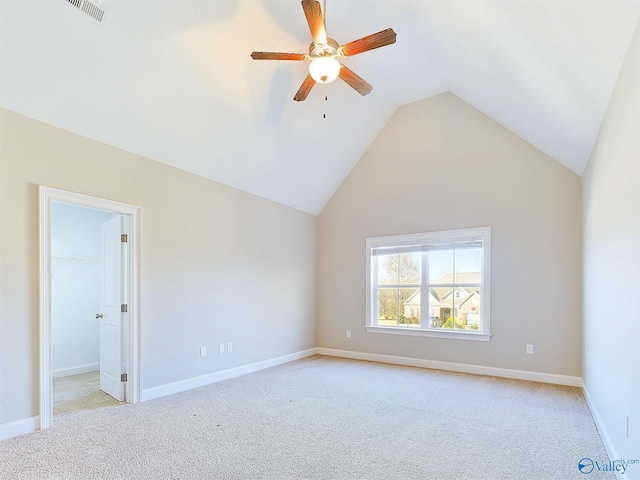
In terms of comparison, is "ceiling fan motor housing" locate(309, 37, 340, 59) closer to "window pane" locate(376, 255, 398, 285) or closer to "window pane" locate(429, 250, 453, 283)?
"window pane" locate(429, 250, 453, 283)

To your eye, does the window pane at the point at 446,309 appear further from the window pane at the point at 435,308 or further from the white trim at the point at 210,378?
the white trim at the point at 210,378

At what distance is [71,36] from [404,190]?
434 cm

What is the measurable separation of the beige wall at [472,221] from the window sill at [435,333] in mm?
73

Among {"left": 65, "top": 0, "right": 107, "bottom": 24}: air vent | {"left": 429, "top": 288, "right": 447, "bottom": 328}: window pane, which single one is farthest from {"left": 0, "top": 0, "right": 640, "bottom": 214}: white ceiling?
{"left": 429, "top": 288, "right": 447, "bottom": 328}: window pane

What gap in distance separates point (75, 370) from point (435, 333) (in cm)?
501

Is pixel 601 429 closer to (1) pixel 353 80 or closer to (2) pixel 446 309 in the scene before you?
(2) pixel 446 309

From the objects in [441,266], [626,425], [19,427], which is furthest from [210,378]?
[626,425]

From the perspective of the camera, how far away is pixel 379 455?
266 centimetres

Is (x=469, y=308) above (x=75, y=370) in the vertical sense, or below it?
above

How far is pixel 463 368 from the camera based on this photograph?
504cm

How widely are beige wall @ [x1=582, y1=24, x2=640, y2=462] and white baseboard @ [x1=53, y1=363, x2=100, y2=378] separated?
19.3 feet

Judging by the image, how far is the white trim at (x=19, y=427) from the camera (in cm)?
287

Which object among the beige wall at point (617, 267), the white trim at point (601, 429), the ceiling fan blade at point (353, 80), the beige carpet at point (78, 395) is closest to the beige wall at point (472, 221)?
the white trim at point (601, 429)

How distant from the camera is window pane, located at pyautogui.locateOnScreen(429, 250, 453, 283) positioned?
17.5 ft
